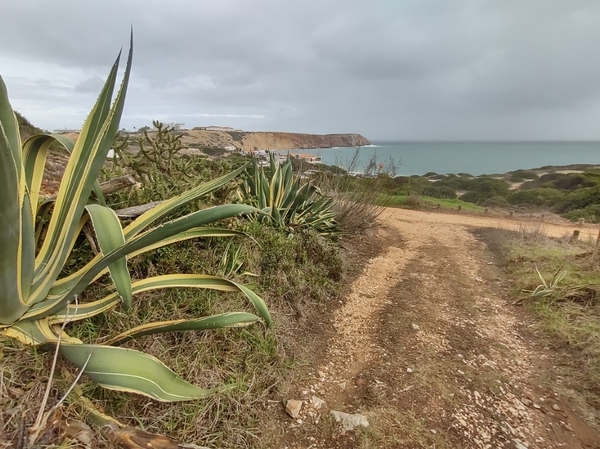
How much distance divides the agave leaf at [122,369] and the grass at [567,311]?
2600mm

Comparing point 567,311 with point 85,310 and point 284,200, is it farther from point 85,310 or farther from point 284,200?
point 85,310

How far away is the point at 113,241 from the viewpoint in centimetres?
147

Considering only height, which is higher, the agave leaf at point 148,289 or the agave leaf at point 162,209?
the agave leaf at point 162,209

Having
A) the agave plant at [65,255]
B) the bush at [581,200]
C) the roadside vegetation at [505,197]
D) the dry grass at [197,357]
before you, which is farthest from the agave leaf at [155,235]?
the bush at [581,200]

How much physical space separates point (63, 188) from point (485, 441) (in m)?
2.64

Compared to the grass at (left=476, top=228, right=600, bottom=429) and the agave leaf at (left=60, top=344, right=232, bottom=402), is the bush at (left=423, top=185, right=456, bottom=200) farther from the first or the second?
the agave leaf at (left=60, top=344, right=232, bottom=402)

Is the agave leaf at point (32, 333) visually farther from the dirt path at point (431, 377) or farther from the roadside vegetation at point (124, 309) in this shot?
the dirt path at point (431, 377)

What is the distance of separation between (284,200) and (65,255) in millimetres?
2703

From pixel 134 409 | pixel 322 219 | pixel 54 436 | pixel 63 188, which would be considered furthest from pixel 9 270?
pixel 322 219

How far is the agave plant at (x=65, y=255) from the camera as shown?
4.35ft

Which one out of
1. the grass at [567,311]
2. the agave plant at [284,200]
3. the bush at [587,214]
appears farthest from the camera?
the bush at [587,214]

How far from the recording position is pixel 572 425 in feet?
6.93

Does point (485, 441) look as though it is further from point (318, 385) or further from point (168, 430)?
point (168, 430)

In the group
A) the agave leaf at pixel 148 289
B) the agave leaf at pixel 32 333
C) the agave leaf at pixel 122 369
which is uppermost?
the agave leaf at pixel 148 289
